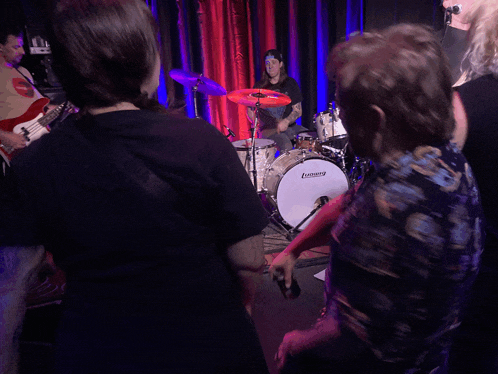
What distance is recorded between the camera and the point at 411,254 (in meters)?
0.67

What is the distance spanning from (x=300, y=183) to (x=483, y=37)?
2431 millimetres

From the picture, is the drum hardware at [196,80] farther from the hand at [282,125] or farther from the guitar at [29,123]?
the guitar at [29,123]

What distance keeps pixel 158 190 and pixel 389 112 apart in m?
0.52

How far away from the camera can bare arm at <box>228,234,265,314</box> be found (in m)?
0.80

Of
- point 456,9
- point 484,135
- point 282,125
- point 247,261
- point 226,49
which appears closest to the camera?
point 247,261

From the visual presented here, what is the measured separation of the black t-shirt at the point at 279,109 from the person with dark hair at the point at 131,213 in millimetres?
4068

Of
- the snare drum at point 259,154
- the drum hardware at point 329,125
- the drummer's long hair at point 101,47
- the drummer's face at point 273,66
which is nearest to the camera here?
the drummer's long hair at point 101,47

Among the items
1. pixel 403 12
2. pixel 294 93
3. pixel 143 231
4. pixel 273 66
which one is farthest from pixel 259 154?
pixel 403 12

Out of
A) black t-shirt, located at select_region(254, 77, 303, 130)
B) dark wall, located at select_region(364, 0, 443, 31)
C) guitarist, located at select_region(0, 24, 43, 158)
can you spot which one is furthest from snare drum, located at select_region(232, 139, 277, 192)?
dark wall, located at select_region(364, 0, 443, 31)

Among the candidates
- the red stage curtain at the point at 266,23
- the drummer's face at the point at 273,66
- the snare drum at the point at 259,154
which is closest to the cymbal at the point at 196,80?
the snare drum at the point at 259,154

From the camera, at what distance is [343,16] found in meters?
5.39

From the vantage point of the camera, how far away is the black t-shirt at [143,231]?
67cm

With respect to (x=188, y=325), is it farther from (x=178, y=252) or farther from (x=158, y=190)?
(x=158, y=190)

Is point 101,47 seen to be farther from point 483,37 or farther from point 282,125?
point 282,125
